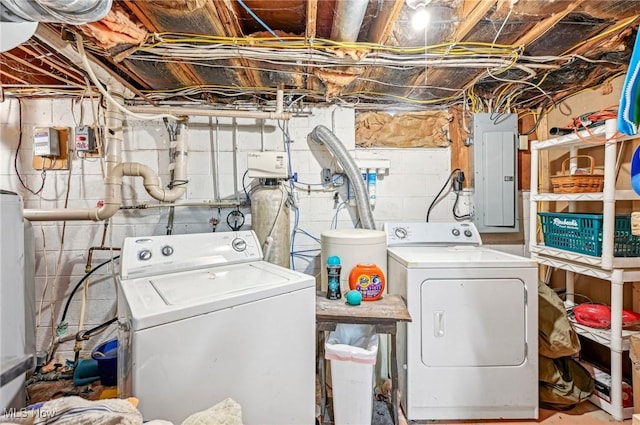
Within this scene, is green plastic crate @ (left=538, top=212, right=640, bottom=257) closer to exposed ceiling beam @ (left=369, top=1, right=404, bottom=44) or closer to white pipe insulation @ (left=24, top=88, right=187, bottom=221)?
exposed ceiling beam @ (left=369, top=1, right=404, bottom=44)

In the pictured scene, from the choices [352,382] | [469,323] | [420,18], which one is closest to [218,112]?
[420,18]

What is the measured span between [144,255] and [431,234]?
1.97 metres

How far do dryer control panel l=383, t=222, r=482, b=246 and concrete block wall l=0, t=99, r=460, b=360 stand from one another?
26cm

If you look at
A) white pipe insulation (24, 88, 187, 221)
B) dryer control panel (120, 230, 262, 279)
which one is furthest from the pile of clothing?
white pipe insulation (24, 88, 187, 221)

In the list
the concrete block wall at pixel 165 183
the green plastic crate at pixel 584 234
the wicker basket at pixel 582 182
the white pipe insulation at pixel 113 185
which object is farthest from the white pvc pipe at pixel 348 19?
the green plastic crate at pixel 584 234

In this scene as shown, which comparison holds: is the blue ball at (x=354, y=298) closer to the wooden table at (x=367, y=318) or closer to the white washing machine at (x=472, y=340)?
the wooden table at (x=367, y=318)

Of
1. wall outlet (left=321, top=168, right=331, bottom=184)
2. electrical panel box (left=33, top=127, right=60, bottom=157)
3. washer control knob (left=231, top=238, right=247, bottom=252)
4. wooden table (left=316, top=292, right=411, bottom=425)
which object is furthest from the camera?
wall outlet (left=321, top=168, right=331, bottom=184)

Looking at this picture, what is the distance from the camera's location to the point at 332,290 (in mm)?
1911

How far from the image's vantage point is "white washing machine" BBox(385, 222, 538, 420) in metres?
1.82

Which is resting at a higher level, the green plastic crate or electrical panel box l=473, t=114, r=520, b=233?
electrical panel box l=473, t=114, r=520, b=233

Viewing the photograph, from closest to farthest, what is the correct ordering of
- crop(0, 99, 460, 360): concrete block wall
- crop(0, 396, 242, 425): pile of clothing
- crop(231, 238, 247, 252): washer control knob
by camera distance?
crop(0, 396, 242, 425): pile of clothing
crop(231, 238, 247, 252): washer control knob
crop(0, 99, 460, 360): concrete block wall

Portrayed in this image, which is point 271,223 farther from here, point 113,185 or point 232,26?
point 232,26

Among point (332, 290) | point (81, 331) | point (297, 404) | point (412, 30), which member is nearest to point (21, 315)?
point (81, 331)

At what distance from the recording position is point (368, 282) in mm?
1906
